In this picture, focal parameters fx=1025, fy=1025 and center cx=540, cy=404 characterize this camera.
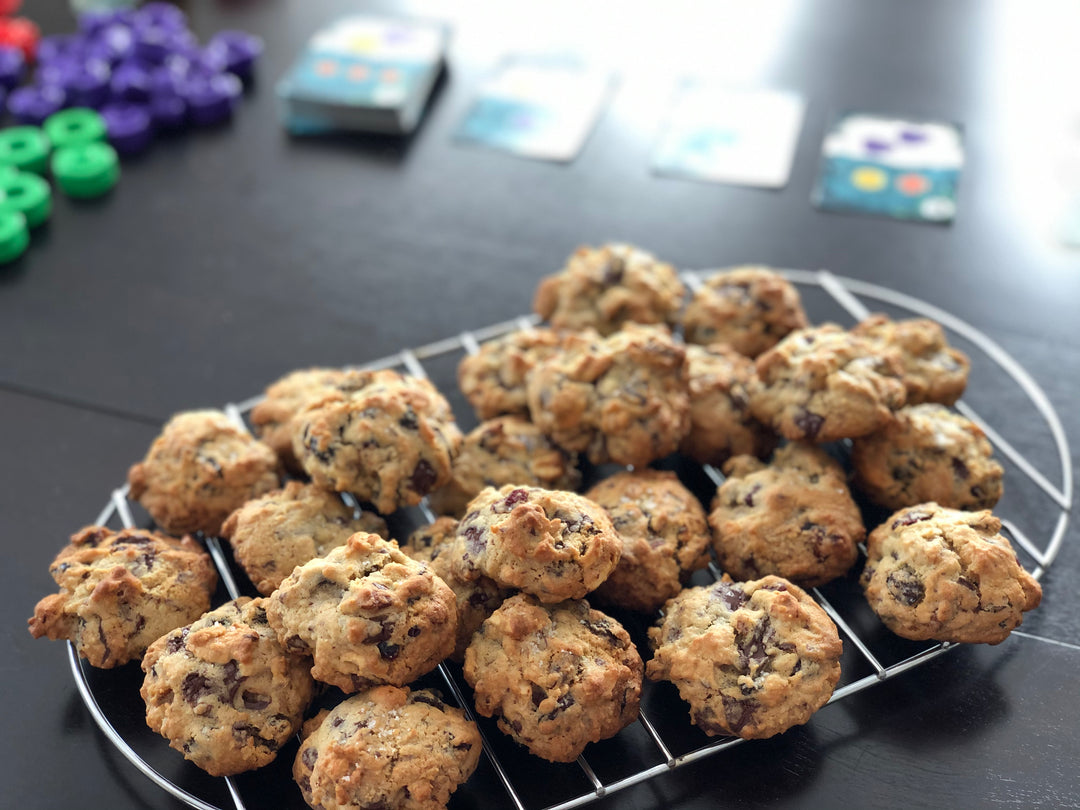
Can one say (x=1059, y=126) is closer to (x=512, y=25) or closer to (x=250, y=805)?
(x=512, y=25)

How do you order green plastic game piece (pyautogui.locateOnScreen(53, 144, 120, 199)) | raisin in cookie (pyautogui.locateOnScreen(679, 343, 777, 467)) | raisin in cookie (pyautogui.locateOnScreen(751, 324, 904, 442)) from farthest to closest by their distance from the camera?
green plastic game piece (pyautogui.locateOnScreen(53, 144, 120, 199)), raisin in cookie (pyautogui.locateOnScreen(679, 343, 777, 467)), raisin in cookie (pyautogui.locateOnScreen(751, 324, 904, 442))

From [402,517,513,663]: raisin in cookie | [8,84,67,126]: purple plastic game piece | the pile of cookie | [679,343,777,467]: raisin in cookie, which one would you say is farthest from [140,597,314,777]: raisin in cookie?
[8,84,67,126]: purple plastic game piece

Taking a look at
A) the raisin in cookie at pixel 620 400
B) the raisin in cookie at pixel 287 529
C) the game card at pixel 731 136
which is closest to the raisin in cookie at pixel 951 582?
the raisin in cookie at pixel 620 400

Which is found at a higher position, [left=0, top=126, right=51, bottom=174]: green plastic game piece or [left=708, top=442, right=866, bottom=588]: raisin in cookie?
[left=0, top=126, right=51, bottom=174]: green plastic game piece

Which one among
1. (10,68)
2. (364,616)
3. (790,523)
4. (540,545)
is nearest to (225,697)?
(364,616)

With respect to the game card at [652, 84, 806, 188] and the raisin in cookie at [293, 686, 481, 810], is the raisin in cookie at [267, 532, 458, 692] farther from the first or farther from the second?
the game card at [652, 84, 806, 188]

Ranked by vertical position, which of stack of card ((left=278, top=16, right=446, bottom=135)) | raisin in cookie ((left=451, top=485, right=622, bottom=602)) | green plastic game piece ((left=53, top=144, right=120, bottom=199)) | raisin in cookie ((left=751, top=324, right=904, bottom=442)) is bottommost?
raisin in cookie ((left=451, top=485, right=622, bottom=602))
